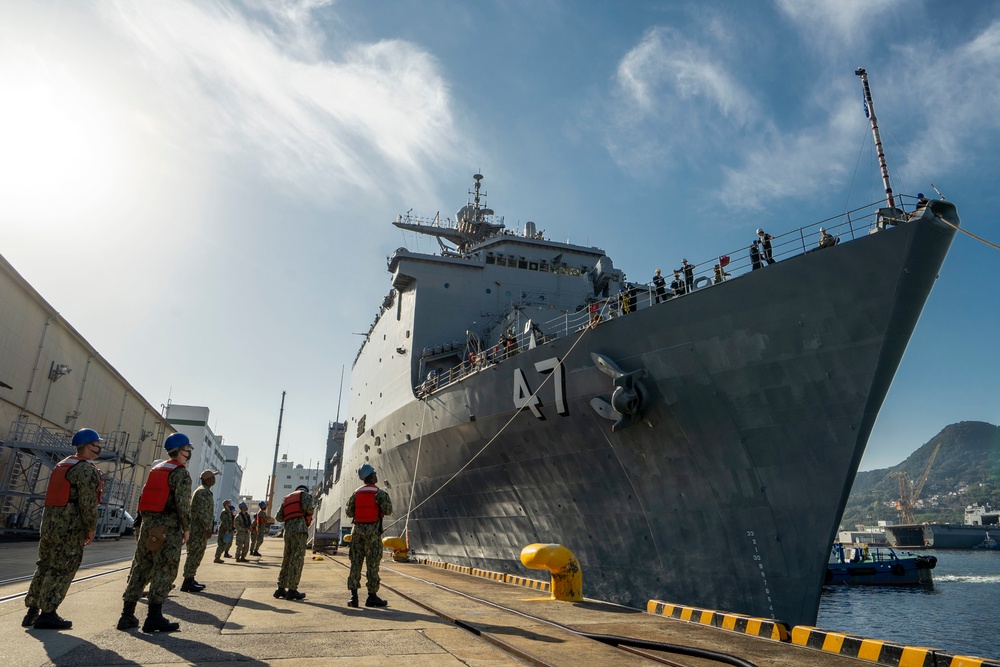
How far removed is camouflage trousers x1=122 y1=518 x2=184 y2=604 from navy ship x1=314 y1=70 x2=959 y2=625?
6306mm

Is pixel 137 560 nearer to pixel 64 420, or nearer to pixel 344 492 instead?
pixel 344 492

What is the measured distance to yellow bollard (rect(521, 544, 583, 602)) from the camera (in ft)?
23.3

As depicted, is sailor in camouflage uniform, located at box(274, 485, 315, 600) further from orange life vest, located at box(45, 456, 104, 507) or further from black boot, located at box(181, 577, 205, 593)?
orange life vest, located at box(45, 456, 104, 507)

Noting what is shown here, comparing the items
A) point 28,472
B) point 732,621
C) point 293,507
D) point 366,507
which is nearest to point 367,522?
point 366,507

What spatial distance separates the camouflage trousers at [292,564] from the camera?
22.0 feet

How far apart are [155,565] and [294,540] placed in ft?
7.18

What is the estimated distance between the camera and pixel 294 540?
22.7ft

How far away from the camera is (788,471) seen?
788 centimetres

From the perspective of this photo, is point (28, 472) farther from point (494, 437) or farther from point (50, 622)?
point (50, 622)

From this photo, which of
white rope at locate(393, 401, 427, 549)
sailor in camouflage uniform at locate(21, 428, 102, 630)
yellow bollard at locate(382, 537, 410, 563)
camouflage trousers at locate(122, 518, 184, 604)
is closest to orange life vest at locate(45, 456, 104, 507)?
sailor in camouflage uniform at locate(21, 428, 102, 630)

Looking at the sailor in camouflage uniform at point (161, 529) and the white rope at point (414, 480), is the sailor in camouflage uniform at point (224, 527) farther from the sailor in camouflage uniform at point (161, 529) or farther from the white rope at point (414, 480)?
the sailor in camouflage uniform at point (161, 529)

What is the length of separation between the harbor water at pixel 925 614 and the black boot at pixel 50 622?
44.7 feet

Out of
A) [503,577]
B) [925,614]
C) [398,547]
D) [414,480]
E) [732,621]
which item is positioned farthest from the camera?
[925,614]

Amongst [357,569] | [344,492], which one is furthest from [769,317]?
[344,492]
